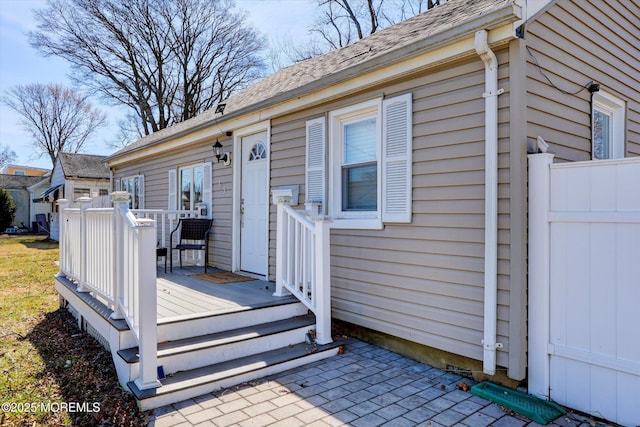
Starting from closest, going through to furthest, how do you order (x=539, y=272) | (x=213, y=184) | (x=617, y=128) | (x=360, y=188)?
1. (x=539, y=272)
2. (x=360, y=188)
3. (x=617, y=128)
4. (x=213, y=184)

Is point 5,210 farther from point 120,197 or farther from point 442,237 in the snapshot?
point 442,237

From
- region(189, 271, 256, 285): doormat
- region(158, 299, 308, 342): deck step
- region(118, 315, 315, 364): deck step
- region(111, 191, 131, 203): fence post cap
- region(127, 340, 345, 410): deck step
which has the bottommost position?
region(127, 340, 345, 410): deck step

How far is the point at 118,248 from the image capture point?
3.45 meters

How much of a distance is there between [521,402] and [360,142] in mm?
2852

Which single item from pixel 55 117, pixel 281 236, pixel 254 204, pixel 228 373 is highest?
pixel 55 117

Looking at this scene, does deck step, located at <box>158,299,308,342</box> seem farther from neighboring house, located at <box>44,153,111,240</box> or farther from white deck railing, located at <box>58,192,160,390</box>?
neighboring house, located at <box>44,153,111,240</box>

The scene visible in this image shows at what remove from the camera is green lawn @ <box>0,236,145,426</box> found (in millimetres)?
2775

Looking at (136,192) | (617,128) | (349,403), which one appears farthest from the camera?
(136,192)

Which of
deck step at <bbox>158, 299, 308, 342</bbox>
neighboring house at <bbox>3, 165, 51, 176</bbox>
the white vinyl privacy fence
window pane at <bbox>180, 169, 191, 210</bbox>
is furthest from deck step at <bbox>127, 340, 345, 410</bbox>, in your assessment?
neighboring house at <bbox>3, 165, 51, 176</bbox>

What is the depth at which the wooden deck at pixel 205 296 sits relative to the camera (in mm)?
3838

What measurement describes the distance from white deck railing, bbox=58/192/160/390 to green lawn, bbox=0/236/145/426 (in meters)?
0.34

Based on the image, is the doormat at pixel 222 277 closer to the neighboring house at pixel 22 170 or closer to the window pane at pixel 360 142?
the window pane at pixel 360 142

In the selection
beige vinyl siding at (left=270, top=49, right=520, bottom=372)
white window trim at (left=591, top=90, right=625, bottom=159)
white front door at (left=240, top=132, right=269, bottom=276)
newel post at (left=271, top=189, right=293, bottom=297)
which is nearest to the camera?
beige vinyl siding at (left=270, top=49, right=520, bottom=372)

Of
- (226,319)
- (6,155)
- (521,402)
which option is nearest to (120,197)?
(226,319)
